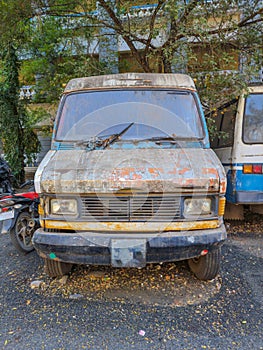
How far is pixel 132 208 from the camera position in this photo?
110 inches

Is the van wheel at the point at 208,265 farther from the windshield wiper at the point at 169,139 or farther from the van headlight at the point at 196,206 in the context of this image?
→ the windshield wiper at the point at 169,139

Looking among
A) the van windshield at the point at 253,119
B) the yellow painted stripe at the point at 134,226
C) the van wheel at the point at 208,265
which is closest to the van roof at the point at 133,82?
the van windshield at the point at 253,119

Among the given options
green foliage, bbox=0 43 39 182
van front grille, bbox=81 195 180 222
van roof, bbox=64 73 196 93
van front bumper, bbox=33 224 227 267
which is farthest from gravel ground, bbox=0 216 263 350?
green foliage, bbox=0 43 39 182

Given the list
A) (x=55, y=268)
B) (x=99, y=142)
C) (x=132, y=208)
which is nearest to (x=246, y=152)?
(x=99, y=142)

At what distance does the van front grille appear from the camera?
2777 mm

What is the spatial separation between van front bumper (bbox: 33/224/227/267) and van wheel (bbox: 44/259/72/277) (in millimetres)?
486

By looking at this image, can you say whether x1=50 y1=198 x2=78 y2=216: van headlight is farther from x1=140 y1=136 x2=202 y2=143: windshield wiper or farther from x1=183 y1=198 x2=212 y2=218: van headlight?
x1=140 y1=136 x2=202 y2=143: windshield wiper

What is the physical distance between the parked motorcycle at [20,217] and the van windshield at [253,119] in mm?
3687

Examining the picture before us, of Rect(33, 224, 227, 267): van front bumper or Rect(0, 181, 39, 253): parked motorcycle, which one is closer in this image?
Rect(33, 224, 227, 267): van front bumper

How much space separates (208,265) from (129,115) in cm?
211

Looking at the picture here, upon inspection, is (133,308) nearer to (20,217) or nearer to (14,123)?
(20,217)

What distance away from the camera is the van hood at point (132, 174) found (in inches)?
107

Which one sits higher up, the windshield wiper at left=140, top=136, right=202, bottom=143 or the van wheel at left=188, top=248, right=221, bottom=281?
the windshield wiper at left=140, top=136, right=202, bottom=143

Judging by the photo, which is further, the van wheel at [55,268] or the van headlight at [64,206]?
the van wheel at [55,268]
